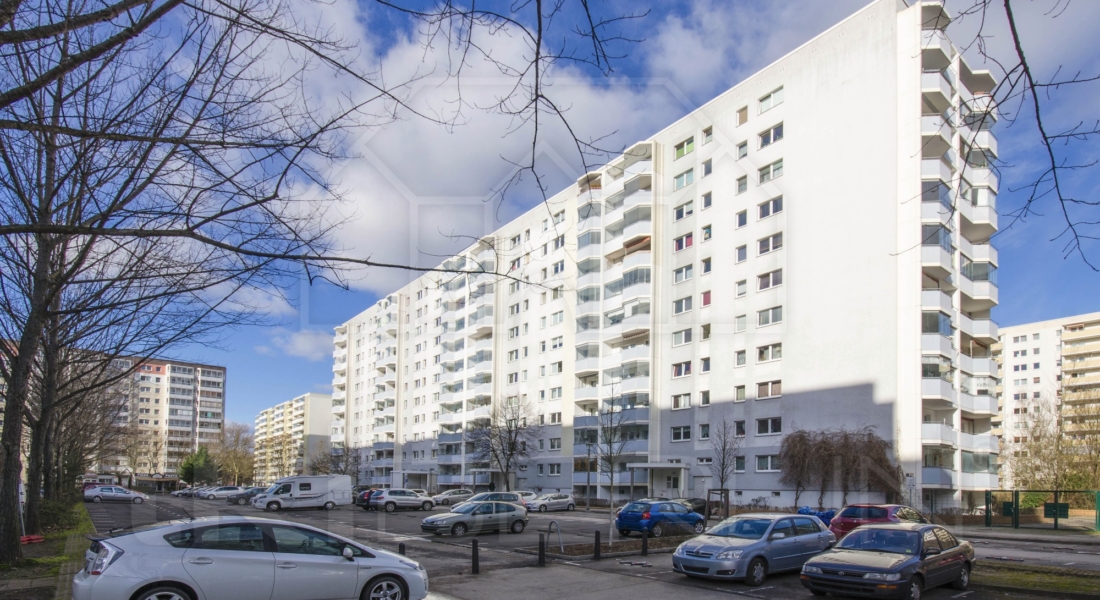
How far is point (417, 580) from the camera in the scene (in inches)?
436

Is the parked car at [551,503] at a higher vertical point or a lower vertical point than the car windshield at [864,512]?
lower

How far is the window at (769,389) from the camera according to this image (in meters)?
46.3

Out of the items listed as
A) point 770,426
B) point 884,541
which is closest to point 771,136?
point 770,426

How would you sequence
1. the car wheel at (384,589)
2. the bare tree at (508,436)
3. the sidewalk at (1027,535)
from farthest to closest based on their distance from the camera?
the bare tree at (508,436)
the sidewalk at (1027,535)
the car wheel at (384,589)

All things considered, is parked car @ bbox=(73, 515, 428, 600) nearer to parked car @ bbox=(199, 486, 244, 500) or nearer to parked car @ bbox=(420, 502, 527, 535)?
parked car @ bbox=(420, 502, 527, 535)

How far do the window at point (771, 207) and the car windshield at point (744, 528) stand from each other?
112 feet

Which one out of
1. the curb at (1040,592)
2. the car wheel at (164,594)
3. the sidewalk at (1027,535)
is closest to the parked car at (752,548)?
the curb at (1040,592)

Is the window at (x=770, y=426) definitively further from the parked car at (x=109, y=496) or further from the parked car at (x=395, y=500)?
the parked car at (x=109, y=496)

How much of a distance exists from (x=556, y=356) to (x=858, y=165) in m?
32.5

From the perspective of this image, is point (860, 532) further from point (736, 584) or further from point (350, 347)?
point (350, 347)

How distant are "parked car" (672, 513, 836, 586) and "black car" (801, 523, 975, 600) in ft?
4.96

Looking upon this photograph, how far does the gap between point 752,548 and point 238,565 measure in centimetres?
972

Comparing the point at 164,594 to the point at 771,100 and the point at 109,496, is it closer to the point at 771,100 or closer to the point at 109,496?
the point at 771,100

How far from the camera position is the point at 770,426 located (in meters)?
46.5
